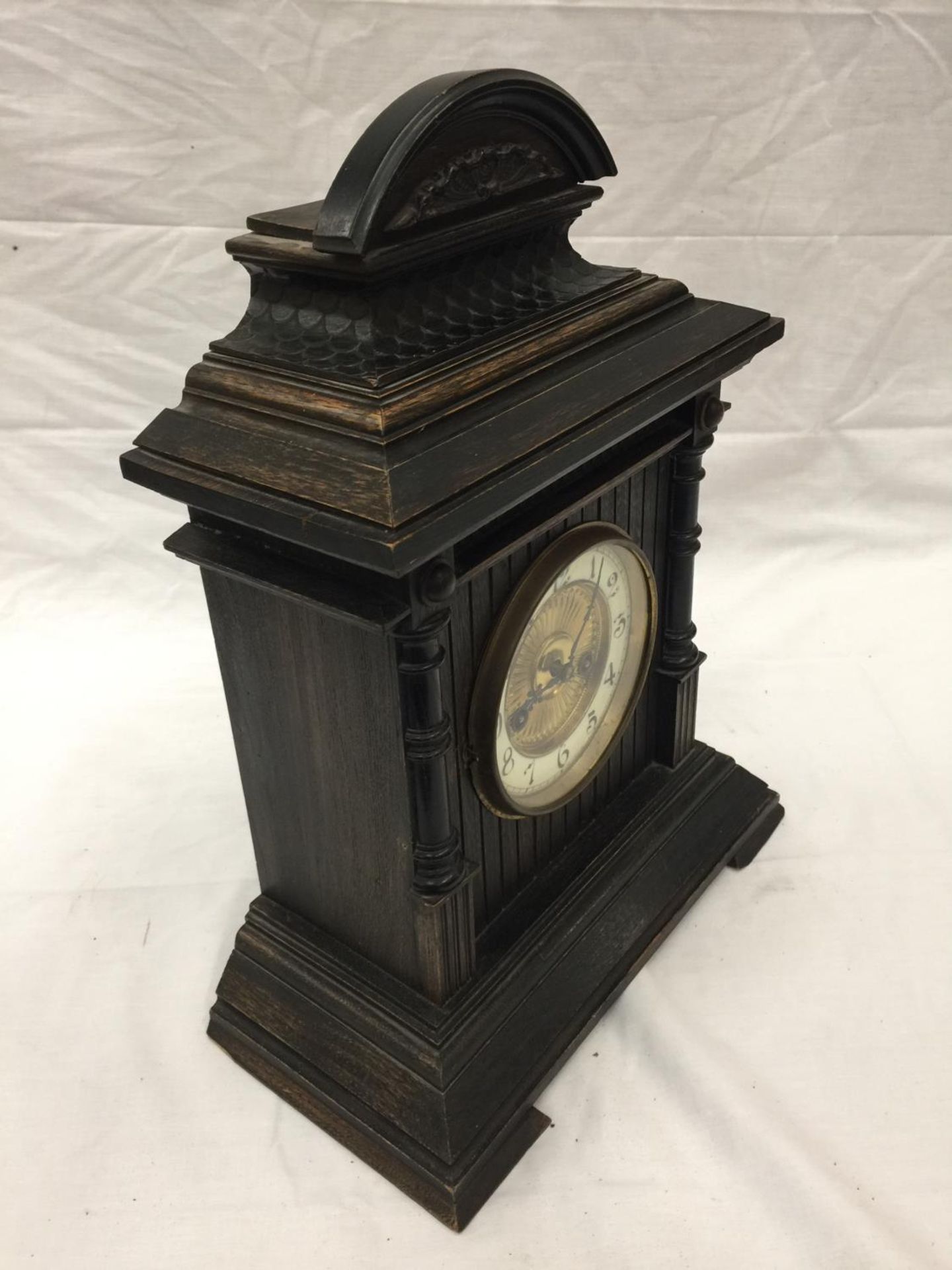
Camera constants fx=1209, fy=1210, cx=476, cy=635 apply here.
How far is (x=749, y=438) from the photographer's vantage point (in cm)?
279

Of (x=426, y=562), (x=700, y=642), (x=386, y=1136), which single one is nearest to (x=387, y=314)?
(x=426, y=562)

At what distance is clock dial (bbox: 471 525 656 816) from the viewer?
1.44m

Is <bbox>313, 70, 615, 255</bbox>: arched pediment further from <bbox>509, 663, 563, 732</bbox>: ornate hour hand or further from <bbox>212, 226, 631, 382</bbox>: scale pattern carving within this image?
<bbox>509, 663, 563, 732</bbox>: ornate hour hand

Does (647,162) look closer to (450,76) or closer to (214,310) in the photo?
(214,310)

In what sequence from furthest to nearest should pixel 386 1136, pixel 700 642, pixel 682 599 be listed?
pixel 700 642 → pixel 682 599 → pixel 386 1136

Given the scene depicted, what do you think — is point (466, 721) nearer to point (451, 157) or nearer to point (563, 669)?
point (563, 669)

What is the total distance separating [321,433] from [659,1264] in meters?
1.04

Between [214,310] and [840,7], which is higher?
[840,7]

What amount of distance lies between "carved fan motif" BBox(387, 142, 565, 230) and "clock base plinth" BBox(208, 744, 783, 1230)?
36.9 inches

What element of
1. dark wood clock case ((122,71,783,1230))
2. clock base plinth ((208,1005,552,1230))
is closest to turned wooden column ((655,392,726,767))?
dark wood clock case ((122,71,783,1230))

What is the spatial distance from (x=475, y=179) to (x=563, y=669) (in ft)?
2.03

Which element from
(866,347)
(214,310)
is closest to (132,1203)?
(214,310)

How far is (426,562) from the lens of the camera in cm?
118

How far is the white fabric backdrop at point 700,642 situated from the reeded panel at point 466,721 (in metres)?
0.25
